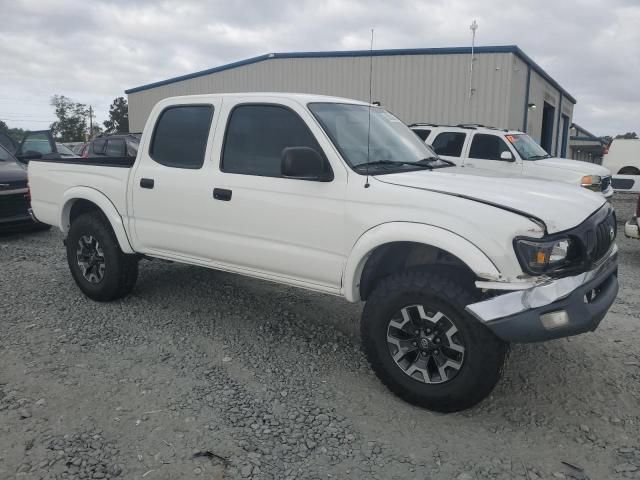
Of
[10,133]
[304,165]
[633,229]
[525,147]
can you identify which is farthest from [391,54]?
[10,133]

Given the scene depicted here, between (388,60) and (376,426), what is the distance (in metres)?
17.2

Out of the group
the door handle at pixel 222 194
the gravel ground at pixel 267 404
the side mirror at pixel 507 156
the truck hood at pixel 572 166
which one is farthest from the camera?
the truck hood at pixel 572 166

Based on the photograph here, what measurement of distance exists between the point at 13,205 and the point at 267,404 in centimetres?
671

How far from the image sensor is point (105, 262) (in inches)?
197

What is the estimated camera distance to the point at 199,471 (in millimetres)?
2730

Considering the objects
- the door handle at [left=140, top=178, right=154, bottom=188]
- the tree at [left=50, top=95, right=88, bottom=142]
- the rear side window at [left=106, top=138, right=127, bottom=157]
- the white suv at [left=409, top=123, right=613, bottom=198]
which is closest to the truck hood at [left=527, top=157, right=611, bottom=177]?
the white suv at [left=409, top=123, right=613, bottom=198]

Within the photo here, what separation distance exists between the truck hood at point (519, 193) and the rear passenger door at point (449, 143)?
21.3ft

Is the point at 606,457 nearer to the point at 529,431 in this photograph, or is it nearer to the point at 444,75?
the point at 529,431

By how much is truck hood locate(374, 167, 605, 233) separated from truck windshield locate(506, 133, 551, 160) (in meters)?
6.70

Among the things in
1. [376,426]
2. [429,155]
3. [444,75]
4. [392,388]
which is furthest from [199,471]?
[444,75]

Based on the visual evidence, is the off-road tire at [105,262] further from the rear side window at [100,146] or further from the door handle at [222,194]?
the rear side window at [100,146]

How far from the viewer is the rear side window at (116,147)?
12312 millimetres

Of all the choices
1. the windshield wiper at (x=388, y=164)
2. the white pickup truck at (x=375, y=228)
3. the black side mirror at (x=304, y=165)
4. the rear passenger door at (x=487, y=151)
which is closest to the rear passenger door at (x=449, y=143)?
the rear passenger door at (x=487, y=151)

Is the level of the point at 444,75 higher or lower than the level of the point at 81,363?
higher
